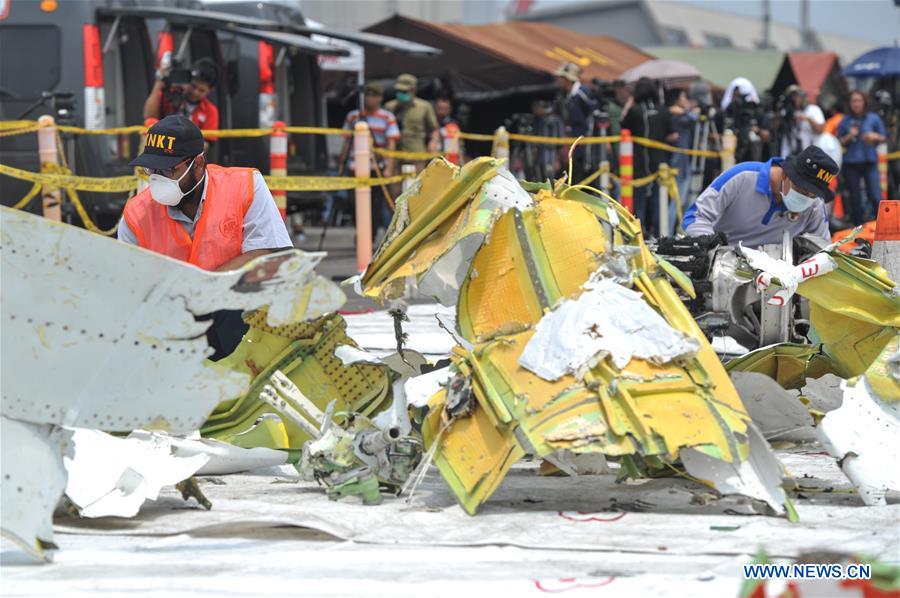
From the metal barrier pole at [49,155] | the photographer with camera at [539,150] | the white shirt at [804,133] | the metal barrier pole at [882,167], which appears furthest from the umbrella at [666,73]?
the metal barrier pole at [49,155]

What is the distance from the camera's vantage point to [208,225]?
22.0 ft

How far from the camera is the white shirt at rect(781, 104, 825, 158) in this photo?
19434mm

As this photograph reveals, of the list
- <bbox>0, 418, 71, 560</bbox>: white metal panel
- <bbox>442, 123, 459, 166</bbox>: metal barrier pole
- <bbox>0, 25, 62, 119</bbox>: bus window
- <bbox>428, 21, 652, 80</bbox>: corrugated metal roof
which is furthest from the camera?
<bbox>428, 21, 652, 80</bbox>: corrugated metal roof

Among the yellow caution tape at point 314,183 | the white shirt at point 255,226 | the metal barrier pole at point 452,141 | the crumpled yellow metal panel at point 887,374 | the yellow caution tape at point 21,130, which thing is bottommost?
the yellow caution tape at point 314,183

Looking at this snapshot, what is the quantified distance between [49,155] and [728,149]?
28.4ft

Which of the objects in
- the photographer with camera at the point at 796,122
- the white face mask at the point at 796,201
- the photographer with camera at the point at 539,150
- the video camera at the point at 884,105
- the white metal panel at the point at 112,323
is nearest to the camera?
the white metal panel at the point at 112,323

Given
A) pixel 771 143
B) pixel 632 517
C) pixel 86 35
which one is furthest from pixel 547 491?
pixel 771 143

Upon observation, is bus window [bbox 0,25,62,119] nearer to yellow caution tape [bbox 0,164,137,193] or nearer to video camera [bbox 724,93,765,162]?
yellow caution tape [bbox 0,164,137,193]

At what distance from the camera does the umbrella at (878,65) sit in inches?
946

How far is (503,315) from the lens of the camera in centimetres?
582

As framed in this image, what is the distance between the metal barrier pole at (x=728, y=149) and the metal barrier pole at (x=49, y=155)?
8.39 m

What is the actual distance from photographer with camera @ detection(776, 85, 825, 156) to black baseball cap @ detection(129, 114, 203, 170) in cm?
1423

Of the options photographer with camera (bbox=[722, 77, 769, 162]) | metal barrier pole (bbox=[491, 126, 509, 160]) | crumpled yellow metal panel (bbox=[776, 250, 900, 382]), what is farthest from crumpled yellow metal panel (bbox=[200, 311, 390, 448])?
photographer with camera (bbox=[722, 77, 769, 162])

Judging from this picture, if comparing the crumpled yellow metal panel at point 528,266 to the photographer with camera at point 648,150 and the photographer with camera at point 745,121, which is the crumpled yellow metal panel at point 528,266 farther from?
the photographer with camera at point 745,121
